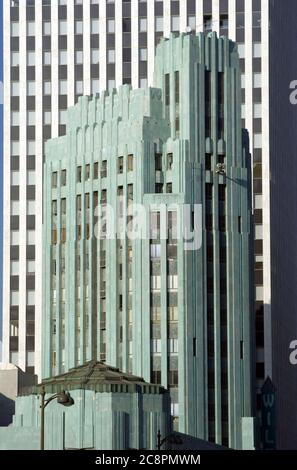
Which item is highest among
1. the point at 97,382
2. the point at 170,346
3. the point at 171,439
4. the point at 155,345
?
the point at 155,345

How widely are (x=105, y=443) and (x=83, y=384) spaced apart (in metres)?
6.18

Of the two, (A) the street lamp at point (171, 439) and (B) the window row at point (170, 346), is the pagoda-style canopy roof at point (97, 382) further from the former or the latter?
(B) the window row at point (170, 346)

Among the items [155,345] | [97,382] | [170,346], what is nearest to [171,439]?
[97,382]

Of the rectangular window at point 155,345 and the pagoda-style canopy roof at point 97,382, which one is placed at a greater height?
the rectangular window at point 155,345

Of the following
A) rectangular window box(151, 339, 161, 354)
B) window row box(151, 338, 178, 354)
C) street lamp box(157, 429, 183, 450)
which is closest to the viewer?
street lamp box(157, 429, 183, 450)

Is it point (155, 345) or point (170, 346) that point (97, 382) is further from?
point (155, 345)

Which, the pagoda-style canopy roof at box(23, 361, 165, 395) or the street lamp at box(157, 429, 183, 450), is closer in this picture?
the street lamp at box(157, 429, 183, 450)

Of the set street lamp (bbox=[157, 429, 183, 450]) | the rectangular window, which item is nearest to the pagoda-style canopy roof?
street lamp (bbox=[157, 429, 183, 450])

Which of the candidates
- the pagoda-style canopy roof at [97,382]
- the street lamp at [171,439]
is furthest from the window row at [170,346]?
the street lamp at [171,439]

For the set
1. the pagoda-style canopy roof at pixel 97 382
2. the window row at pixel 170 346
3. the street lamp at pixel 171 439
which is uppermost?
the window row at pixel 170 346

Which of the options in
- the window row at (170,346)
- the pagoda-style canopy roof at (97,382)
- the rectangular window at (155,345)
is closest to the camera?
the pagoda-style canopy roof at (97,382)

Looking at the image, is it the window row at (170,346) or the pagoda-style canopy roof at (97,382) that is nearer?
the pagoda-style canopy roof at (97,382)

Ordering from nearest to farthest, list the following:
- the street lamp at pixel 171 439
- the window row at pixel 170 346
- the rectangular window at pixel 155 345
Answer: the street lamp at pixel 171 439
the window row at pixel 170 346
the rectangular window at pixel 155 345

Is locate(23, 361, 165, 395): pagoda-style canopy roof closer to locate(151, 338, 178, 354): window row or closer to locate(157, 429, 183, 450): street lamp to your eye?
locate(157, 429, 183, 450): street lamp
